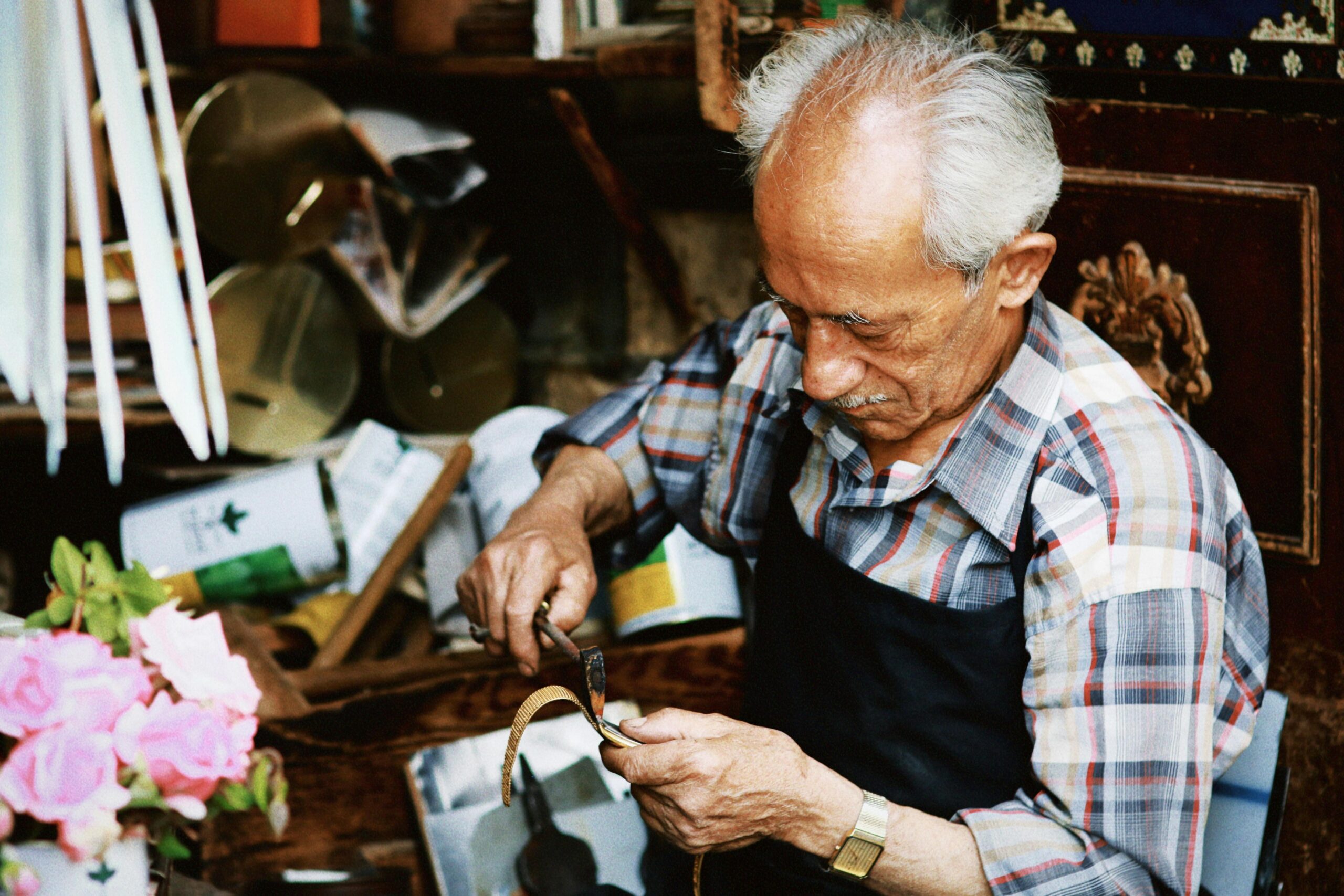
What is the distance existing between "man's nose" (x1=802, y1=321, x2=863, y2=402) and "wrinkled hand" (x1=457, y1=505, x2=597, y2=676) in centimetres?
43

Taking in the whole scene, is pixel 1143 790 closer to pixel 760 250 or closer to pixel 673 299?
pixel 760 250

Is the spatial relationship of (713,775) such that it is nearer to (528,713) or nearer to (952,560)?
(528,713)

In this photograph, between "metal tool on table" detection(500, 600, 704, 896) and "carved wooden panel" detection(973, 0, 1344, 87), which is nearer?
"metal tool on table" detection(500, 600, 704, 896)

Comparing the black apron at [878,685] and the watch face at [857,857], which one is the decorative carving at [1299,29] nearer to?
the black apron at [878,685]

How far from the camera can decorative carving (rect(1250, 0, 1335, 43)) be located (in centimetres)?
137

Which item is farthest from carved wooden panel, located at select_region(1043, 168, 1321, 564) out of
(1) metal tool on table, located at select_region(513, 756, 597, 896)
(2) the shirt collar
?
(1) metal tool on table, located at select_region(513, 756, 597, 896)

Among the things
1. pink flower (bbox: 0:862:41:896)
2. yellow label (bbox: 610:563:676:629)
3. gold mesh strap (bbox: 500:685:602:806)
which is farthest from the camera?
yellow label (bbox: 610:563:676:629)

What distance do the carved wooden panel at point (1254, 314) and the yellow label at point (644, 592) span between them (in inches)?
33.4

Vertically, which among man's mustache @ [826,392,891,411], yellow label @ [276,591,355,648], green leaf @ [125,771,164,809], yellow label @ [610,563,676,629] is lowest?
yellow label @ [276,591,355,648]

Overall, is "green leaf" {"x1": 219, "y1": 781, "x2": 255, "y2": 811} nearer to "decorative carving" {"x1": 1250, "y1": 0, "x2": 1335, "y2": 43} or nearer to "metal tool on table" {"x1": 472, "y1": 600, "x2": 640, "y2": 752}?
"metal tool on table" {"x1": 472, "y1": 600, "x2": 640, "y2": 752}

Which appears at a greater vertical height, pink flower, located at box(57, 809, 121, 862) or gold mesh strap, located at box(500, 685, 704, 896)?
pink flower, located at box(57, 809, 121, 862)

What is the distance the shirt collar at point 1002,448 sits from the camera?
125 cm

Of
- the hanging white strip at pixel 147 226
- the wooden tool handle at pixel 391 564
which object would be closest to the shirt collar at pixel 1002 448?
the hanging white strip at pixel 147 226

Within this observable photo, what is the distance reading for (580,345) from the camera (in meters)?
2.87
